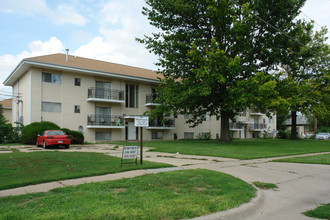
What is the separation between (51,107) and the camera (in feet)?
89.4

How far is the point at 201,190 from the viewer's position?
643cm

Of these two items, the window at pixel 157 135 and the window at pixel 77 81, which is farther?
the window at pixel 157 135

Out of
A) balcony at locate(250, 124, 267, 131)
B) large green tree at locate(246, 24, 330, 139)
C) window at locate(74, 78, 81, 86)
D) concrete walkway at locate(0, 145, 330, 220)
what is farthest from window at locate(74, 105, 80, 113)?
balcony at locate(250, 124, 267, 131)

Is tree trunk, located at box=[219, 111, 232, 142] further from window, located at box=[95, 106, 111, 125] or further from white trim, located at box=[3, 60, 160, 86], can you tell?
window, located at box=[95, 106, 111, 125]

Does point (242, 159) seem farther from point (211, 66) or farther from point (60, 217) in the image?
Answer: point (60, 217)

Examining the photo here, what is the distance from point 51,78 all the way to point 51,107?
294 cm

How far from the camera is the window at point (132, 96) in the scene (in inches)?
1288

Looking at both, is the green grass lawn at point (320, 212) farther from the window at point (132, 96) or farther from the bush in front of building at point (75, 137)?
the window at point (132, 96)

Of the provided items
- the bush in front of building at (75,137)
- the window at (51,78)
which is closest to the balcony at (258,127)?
the bush in front of building at (75,137)

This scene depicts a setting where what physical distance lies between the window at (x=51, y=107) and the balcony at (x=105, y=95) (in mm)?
3129

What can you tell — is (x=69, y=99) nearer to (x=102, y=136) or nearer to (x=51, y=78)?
(x=51, y=78)

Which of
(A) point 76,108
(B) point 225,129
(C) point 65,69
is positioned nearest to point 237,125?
(B) point 225,129

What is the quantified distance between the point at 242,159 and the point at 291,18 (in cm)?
1619

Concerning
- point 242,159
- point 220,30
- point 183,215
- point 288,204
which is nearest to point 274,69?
point 220,30
